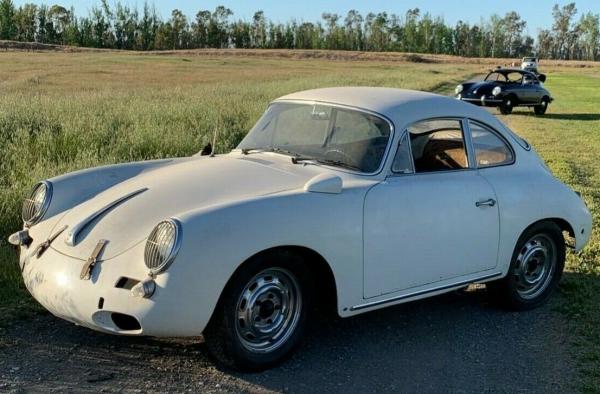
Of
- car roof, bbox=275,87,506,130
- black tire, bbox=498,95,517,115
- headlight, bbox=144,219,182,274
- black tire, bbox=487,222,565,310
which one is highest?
car roof, bbox=275,87,506,130

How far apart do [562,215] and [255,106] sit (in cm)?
1131

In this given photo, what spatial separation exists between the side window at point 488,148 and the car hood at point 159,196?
4.38 feet

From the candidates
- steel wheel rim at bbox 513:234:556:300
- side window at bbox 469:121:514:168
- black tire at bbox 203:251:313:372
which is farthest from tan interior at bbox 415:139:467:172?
black tire at bbox 203:251:313:372

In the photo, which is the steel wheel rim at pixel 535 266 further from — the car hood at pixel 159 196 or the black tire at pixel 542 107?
the black tire at pixel 542 107

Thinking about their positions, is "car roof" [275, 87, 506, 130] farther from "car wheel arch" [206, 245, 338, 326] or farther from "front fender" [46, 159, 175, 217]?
"front fender" [46, 159, 175, 217]

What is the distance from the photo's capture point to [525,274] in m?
5.16

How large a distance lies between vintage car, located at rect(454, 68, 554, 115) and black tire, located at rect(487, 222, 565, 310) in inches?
672

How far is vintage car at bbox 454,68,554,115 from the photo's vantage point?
21562mm

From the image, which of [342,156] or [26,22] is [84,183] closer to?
[342,156]

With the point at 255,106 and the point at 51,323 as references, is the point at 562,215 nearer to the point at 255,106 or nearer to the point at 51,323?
the point at 51,323

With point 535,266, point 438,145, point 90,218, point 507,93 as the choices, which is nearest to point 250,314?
point 90,218

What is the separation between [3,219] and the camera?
6.24m

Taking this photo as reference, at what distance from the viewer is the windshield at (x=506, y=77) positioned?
22.5 meters

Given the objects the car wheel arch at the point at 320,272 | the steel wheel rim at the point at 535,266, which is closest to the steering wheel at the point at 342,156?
the car wheel arch at the point at 320,272
